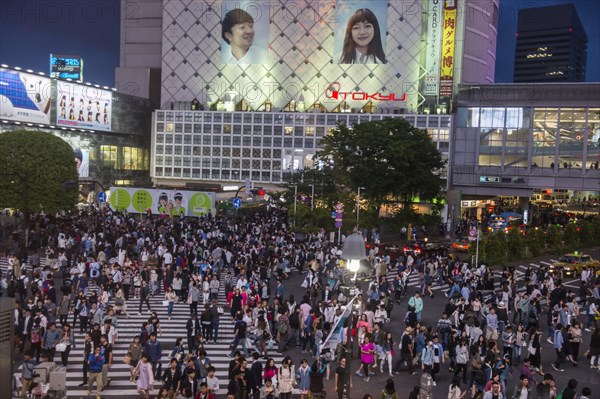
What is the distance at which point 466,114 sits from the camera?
7006 centimetres

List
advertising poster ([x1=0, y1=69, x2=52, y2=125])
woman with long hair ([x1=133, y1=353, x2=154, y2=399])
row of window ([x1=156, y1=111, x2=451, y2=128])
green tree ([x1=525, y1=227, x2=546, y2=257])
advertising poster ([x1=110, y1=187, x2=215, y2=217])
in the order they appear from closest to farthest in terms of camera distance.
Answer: woman with long hair ([x1=133, y1=353, x2=154, y2=399])
green tree ([x1=525, y1=227, x2=546, y2=257])
advertising poster ([x1=110, y1=187, x2=215, y2=217])
advertising poster ([x1=0, y1=69, x2=52, y2=125])
row of window ([x1=156, y1=111, x2=451, y2=128])

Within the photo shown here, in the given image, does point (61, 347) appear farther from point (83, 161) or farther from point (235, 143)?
point (235, 143)

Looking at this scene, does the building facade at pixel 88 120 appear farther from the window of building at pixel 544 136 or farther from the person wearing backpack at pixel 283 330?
the window of building at pixel 544 136

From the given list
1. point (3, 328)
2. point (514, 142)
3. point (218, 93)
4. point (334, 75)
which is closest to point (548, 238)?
point (514, 142)

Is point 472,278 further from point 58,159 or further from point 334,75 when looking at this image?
point 334,75

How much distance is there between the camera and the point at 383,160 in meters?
50.5

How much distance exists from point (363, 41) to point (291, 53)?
11.0 meters

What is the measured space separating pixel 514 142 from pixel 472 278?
4459 centimetres

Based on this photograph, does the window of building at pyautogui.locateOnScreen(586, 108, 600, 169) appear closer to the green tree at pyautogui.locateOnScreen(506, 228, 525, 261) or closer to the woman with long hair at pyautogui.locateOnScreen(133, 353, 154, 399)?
the green tree at pyautogui.locateOnScreen(506, 228, 525, 261)

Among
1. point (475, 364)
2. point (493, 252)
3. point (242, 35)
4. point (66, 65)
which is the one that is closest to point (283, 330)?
point (475, 364)

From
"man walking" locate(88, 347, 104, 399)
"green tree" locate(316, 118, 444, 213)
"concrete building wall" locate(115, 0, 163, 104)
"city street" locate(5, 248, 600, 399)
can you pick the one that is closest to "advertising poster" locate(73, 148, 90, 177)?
"concrete building wall" locate(115, 0, 163, 104)

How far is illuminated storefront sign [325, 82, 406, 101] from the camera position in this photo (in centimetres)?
8338

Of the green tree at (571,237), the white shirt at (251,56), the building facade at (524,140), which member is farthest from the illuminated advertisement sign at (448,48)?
the green tree at (571,237)

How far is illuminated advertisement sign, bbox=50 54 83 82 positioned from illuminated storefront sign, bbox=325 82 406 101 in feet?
114
